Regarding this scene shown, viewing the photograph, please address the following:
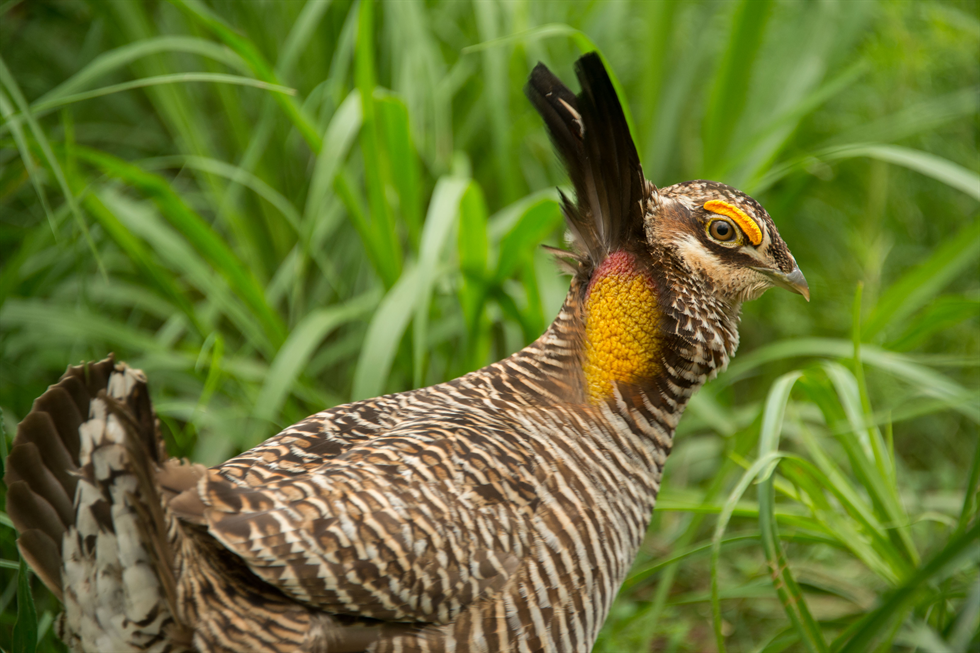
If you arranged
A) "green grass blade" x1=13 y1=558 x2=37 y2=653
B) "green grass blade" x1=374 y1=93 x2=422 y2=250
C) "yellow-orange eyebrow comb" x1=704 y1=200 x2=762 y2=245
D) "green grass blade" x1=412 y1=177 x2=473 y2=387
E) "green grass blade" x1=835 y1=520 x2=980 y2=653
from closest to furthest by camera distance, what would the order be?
1. "green grass blade" x1=835 y1=520 x2=980 y2=653
2. "green grass blade" x1=13 y1=558 x2=37 y2=653
3. "yellow-orange eyebrow comb" x1=704 y1=200 x2=762 y2=245
4. "green grass blade" x1=412 y1=177 x2=473 y2=387
5. "green grass blade" x1=374 y1=93 x2=422 y2=250

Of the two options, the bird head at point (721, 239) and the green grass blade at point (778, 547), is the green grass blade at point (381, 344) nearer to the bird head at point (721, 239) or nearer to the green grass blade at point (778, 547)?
the bird head at point (721, 239)

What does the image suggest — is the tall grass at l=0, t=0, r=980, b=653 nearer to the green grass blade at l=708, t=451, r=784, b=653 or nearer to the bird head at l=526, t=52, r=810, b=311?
the green grass blade at l=708, t=451, r=784, b=653

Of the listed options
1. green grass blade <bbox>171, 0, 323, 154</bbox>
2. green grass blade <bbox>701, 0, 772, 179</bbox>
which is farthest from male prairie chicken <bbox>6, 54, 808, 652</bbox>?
green grass blade <bbox>701, 0, 772, 179</bbox>

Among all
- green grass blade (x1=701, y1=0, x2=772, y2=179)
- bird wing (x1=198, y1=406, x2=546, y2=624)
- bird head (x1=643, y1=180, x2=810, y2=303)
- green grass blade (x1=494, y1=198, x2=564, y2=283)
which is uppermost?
green grass blade (x1=701, y1=0, x2=772, y2=179)

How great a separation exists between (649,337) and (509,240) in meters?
0.60

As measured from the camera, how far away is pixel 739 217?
5.32 ft

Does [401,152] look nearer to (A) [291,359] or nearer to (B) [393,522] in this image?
(A) [291,359]

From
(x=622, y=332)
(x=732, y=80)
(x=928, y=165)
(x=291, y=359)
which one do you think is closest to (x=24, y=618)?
(x=291, y=359)

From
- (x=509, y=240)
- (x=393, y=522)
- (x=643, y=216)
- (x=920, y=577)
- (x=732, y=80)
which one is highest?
(x=732, y=80)

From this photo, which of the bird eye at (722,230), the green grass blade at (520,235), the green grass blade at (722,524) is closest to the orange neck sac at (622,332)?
the bird eye at (722,230)

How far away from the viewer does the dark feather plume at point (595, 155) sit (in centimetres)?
A: 168

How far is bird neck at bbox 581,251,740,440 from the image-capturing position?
1637 millimetres

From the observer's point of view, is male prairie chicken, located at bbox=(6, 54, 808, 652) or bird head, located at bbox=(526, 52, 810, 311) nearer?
male prairie chicken, located at bbox=(6, 54, 808, 652)

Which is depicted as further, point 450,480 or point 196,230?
point 196,230
